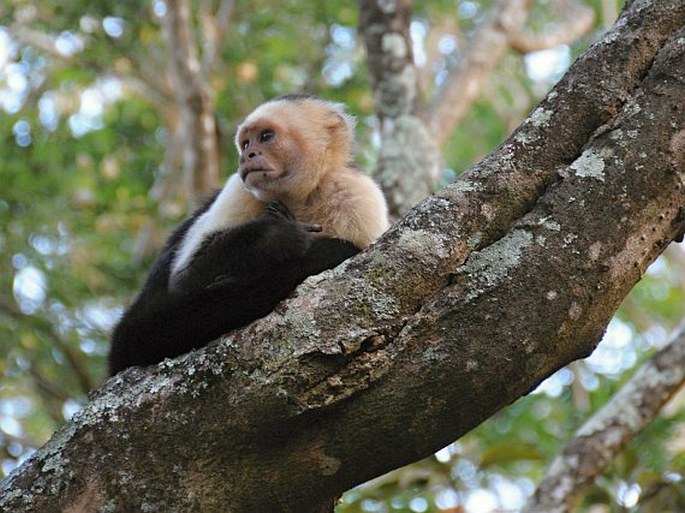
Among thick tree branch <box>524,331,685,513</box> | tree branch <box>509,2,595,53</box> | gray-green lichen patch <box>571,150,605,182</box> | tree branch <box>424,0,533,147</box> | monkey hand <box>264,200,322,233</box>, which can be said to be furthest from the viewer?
tree branch <box>509,2,595,53</box>

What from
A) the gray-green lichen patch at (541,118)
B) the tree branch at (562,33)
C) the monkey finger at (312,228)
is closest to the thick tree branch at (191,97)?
the tree branch at (562,33)

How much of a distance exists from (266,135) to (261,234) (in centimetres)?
108

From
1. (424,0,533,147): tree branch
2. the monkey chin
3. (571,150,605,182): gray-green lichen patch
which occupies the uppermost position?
(424,0,533,147): tree branch

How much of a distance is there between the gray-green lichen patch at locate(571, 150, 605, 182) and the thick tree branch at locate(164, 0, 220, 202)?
14.6ft

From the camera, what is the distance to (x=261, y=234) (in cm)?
292

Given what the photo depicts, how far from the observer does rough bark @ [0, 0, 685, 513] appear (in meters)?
2.00

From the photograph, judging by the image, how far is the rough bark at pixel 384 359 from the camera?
200 cm

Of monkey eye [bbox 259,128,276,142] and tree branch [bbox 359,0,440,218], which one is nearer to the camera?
monkey eye [bbox 259,128,276,142]

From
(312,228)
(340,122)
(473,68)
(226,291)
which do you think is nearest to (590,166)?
(226,291)

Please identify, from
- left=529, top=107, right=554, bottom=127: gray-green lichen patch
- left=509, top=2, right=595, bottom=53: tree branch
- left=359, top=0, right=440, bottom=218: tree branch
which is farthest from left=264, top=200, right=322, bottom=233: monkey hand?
left=509, top=2, right=595, bottom=53: tree branch

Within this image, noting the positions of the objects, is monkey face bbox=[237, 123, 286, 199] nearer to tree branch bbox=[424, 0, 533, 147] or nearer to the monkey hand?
the monkey hand

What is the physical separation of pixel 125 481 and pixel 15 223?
5690mm

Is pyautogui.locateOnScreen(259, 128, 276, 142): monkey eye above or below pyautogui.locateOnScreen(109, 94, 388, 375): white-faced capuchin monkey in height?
above

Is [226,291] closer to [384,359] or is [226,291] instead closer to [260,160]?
[384,359]
